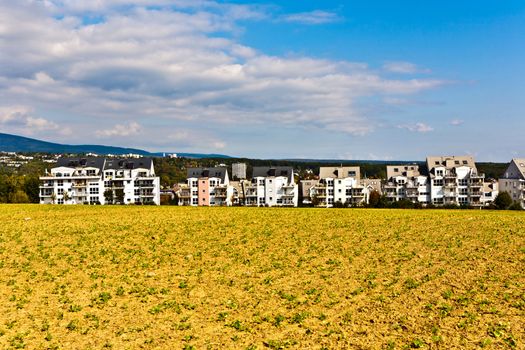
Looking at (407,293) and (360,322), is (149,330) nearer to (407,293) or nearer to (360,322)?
(360,322)

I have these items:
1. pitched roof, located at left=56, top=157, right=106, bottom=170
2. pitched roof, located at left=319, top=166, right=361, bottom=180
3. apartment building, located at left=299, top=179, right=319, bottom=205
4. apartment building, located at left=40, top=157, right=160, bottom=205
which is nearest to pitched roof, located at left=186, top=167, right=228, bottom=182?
apartment building, located at left=40, top=157, right=160, bottom=205

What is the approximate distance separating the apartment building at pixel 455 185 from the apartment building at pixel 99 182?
6538cm

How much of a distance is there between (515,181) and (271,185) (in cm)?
5756

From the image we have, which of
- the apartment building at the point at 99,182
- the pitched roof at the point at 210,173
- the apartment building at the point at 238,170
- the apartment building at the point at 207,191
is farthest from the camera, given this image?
the apartment building at the point at 238,170

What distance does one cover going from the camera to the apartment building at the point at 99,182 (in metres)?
111

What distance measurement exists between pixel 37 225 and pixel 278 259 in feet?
72.5

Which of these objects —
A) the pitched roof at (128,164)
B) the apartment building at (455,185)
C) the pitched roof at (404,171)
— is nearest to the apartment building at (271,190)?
the pitched roof at (404,171)

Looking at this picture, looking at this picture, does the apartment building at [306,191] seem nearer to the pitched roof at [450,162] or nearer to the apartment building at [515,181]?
the pitched roof at [450,162]

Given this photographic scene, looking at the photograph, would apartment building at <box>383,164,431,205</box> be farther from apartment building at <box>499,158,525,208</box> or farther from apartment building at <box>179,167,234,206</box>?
apartment building at <box>179,167,234,206</box>

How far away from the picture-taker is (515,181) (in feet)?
380

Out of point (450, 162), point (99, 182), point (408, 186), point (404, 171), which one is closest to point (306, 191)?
point (404, 171)

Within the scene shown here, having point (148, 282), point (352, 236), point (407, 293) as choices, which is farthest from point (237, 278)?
point (352, 236)

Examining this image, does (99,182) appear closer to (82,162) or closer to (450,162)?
(82,162)

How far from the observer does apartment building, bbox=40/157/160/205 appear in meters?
111
